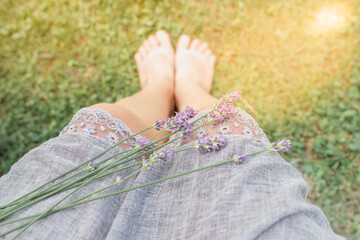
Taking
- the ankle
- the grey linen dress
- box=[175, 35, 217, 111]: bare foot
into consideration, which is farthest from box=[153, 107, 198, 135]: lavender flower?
box=[175, 35, 217, 111]: bare foot

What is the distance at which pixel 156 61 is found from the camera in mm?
2047

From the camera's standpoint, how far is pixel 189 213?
0.90 metres

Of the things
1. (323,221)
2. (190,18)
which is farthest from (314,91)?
(323,221)

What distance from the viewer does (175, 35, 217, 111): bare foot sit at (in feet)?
6.29

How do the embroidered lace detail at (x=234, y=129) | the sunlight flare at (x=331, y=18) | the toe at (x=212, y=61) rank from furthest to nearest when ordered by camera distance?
the toe at (x=212, y=61) → the sunlight flare at (x=331, y=18) → the embroidered lace detail at (x=234, y=129)

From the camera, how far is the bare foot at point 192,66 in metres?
1.92

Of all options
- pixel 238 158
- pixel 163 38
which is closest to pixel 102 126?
pixel 238 158

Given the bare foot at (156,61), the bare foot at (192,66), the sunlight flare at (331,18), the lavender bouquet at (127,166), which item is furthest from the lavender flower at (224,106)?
the sunlight flare at (331,18)

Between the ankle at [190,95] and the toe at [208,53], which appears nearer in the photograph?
the ankle at [190,95]

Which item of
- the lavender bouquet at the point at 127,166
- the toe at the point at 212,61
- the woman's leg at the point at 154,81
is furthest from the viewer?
the toe at the point at 212,61

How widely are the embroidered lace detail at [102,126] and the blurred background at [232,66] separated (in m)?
0.87

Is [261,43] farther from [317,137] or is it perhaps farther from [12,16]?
[12,16]

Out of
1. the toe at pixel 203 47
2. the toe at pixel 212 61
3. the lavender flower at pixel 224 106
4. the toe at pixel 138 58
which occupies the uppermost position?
the toe at pixel 203 47

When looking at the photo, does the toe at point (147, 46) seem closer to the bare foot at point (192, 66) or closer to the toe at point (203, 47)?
the bare foot at point (192, 66)
